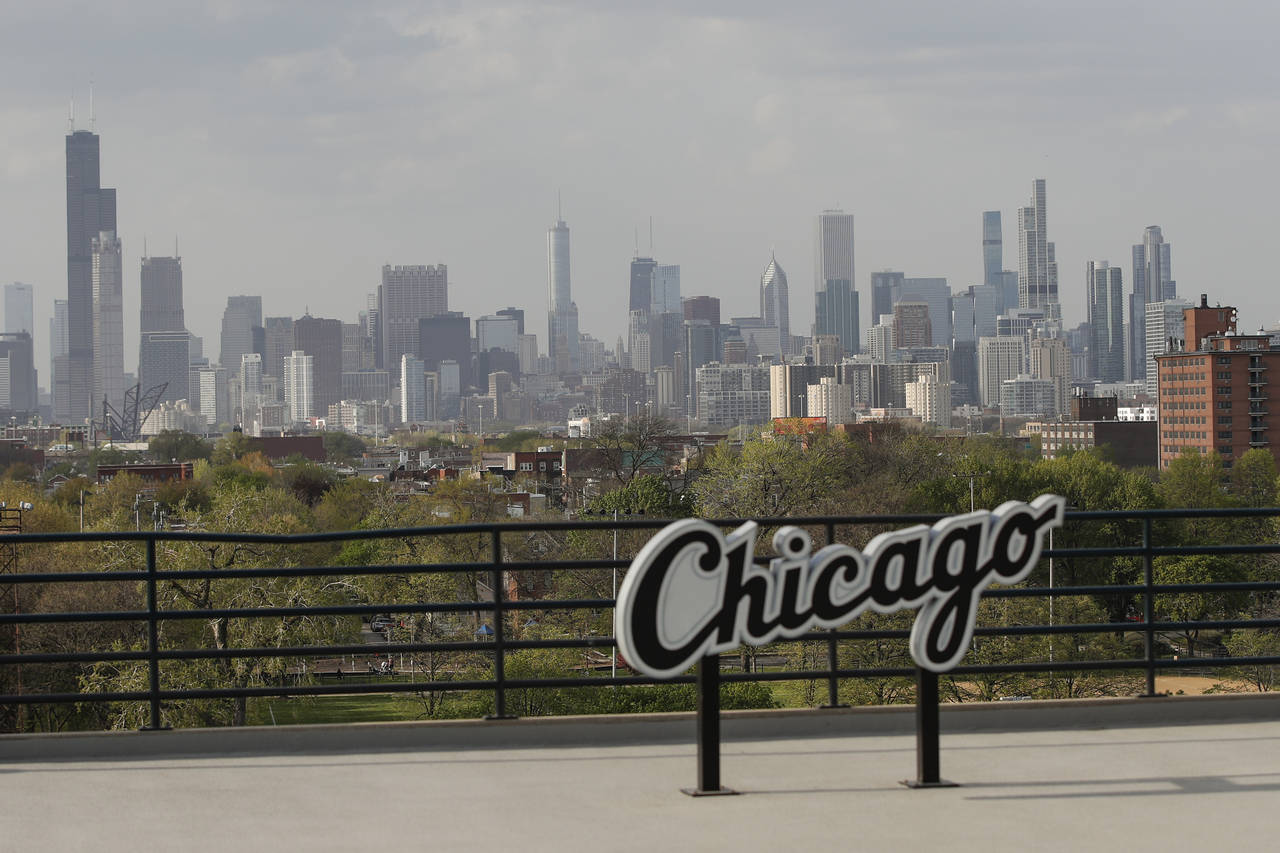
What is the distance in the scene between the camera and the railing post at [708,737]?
21.5 feet

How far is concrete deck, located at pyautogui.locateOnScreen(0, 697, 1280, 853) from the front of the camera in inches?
233

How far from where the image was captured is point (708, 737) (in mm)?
6570

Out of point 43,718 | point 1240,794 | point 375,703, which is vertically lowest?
point 375,703

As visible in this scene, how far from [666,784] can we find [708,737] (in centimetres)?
41

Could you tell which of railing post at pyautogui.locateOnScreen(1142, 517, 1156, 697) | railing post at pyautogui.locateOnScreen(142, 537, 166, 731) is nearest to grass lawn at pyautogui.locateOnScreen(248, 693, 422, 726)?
railing post at pyautogui.locateOnScreen(142, 537, 166, 731)

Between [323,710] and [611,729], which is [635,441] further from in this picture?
[611,729]

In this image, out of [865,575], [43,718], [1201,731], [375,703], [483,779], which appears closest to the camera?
[865,575]

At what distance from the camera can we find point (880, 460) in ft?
258

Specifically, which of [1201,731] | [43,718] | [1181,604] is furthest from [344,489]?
[1201,731]

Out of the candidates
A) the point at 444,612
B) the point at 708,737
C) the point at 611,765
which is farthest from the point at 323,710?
the point at 708,737

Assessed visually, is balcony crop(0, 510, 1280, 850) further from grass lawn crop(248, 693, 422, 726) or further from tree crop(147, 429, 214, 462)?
tree crop(147, 429, 214, 462)

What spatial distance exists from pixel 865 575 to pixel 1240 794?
→ 204 centimetres

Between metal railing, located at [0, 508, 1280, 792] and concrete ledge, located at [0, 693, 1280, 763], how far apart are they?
0.21m

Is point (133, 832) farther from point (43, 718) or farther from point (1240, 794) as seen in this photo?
point (43, 718)
